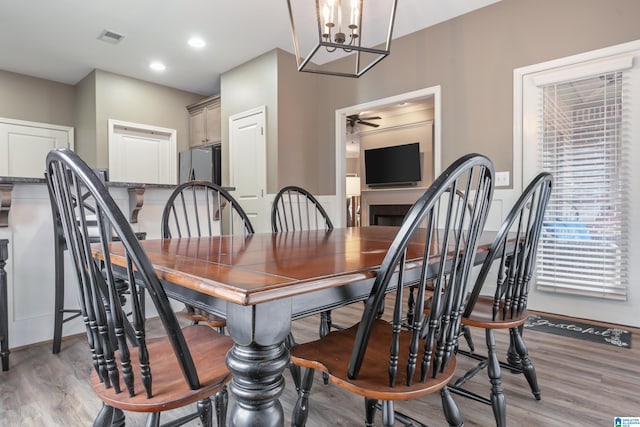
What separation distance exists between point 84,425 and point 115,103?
453cm

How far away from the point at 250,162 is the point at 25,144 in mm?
3067

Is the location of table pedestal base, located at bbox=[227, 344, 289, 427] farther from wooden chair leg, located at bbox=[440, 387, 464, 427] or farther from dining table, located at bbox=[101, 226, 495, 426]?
wooden chair leg, located at bbox=[440, 387, 464, 427]

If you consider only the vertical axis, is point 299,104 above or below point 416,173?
above

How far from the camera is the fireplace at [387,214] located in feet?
20.5

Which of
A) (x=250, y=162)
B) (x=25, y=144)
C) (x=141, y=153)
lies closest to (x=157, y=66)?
(x=141, y=153)

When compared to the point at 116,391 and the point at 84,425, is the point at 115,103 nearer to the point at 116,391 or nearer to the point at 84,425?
the point at 84,425

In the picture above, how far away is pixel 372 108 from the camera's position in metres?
4.26

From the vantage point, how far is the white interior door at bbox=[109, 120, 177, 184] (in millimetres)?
5016

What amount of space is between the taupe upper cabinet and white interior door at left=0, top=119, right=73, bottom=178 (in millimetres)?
1730

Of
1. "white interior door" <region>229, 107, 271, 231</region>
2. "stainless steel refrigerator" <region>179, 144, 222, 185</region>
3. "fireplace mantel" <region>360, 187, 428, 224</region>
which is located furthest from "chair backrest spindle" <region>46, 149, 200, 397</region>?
"fireplace mantel" <region>360, 187, 428, 224</region>

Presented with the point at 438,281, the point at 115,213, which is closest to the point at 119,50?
the point at 115,213

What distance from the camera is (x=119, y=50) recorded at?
4.29 metres

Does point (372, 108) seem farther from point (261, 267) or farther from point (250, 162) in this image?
point (261, 267)

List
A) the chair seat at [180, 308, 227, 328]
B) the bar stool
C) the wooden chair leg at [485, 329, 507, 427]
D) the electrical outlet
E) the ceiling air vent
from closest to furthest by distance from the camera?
the wooden chair leg at [485, 329, 507, 427], the chair seat at [180, 308, 227, 328], the bar stool, the electrical outlet, the ceiling air vent
